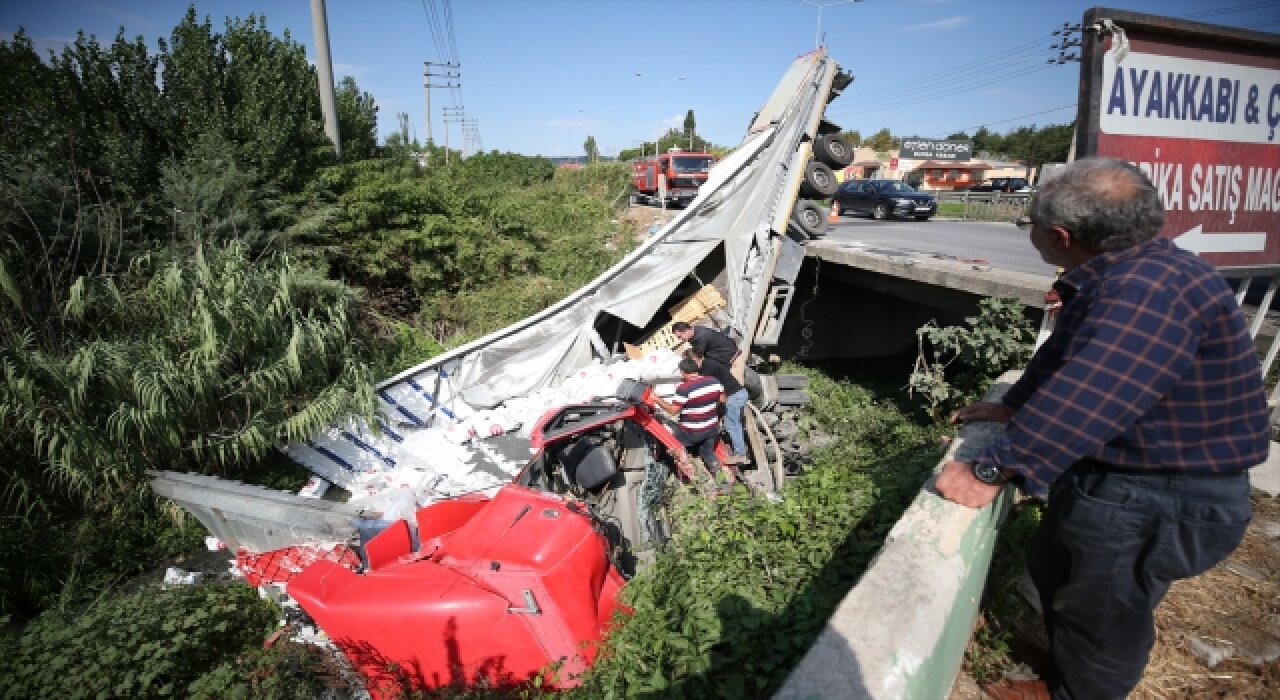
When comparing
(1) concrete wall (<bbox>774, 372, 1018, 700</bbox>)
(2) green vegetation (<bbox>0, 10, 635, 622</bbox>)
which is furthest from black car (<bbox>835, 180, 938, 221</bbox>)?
(1) concrete wall (<bbox>774, 372, 1018, 700</bbox>)

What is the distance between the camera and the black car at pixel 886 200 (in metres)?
18.2

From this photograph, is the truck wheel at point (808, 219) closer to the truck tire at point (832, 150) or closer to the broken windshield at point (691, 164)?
the truck tire at point (832, 150)

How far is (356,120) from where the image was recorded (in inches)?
423

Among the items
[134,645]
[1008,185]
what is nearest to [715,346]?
[134,645]

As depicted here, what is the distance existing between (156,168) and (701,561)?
8056 mm

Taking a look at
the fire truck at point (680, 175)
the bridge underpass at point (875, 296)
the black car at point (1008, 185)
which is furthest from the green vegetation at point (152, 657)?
the black car at point (1008, 185)

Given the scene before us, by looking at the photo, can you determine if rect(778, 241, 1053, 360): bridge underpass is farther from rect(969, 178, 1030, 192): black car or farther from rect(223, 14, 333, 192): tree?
rect(969, 178, 1030, 192): black car

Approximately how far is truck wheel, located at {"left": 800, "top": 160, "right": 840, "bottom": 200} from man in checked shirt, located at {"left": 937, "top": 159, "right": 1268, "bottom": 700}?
7615mm

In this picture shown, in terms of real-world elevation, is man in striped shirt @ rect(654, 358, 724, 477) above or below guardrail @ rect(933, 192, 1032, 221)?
below

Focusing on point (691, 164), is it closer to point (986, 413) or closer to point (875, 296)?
point (875, 296)

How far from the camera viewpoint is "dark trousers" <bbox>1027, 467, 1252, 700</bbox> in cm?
140

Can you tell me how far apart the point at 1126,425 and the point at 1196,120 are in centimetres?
288

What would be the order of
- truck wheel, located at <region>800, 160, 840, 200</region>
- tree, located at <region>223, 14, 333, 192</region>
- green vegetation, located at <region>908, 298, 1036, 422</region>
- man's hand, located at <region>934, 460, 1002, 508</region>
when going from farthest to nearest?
truck wheel, located at <region>800, 160, 840, 200</region> < tree, located at <region>223, 14, 333, 192</region> < green vegetation, located at <region>908, 298, 1036, 422</region> < man's hand, located at <region>934, 460, 1002, 508</region>

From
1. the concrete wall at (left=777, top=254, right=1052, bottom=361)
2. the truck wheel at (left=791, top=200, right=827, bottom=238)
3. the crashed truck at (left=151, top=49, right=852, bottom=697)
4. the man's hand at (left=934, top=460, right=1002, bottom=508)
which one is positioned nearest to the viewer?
the man's hand at (left=934, top=460, right=1002, bottom=508)
